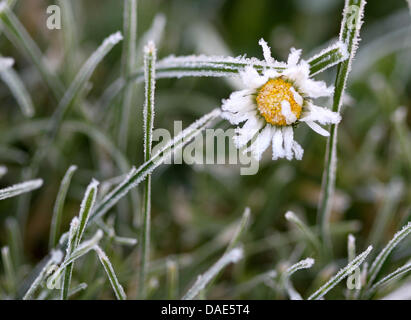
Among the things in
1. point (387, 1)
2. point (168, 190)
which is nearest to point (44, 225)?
point (168, 190)

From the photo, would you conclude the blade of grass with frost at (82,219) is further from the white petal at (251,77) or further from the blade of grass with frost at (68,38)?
the blade of grass with frost at (68,38)

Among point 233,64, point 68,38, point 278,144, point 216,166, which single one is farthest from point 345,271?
point 68,38

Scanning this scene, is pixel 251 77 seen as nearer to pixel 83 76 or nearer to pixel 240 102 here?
pixel 240 102

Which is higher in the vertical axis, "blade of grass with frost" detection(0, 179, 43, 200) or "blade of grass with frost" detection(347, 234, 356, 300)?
"blade of grass with frost" detection(0, 179, 43, 200)

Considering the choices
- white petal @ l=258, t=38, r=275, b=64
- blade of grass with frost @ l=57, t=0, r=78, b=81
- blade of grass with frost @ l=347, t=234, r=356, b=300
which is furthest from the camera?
blade of grass with frost @ l=57, t=0, r=78, b=81

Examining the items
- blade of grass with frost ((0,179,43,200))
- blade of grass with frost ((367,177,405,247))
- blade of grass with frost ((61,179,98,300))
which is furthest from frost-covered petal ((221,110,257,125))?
blade of grass with frost ((367,177,405,247))

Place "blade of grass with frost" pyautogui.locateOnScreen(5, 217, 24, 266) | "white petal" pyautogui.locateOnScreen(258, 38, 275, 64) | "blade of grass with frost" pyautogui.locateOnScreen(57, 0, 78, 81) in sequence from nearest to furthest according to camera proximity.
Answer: "white petal" pyautogui.locateOnScreen(258, 38, 275, 64)
"blade of grass with frost" pyautogui.locateOnScreen(5, 217, 24, 266)
"blade of grass with frost" pyautogui.locateOnScreen(57, 0, 78, 81)

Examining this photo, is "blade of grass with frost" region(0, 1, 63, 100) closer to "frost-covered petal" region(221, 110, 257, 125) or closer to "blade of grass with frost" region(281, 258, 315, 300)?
"frost-covered petal" region(221, 110, 257, 125)
